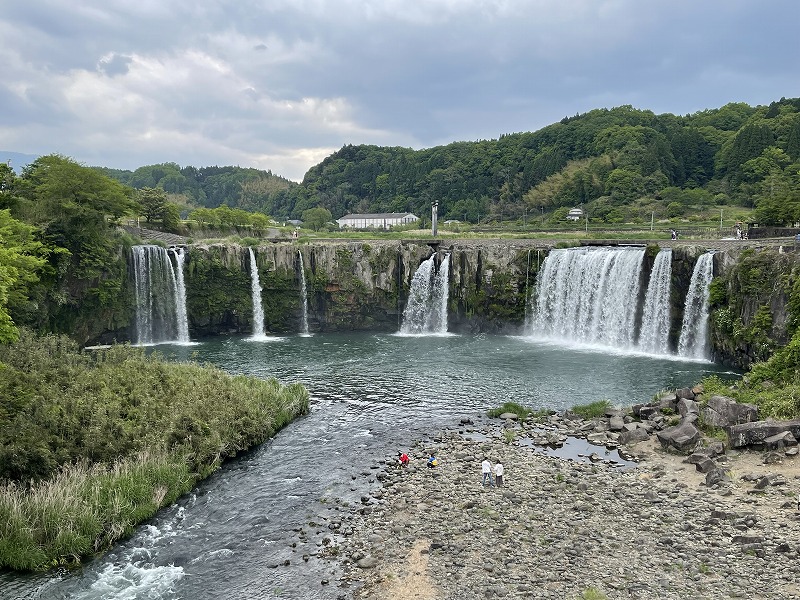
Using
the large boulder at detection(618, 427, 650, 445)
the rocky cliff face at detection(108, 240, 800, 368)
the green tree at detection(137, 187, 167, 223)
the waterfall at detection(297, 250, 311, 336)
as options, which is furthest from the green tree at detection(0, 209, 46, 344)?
the green tree at detection(137, 187, 167, 223)

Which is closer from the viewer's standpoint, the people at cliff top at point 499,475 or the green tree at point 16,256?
the people at cliff top at point 499,475

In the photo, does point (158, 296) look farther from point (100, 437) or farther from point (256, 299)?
point (100, 437)

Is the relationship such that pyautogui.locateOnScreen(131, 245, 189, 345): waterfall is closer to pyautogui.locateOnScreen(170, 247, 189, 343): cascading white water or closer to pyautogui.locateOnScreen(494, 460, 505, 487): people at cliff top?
pyautogui.locateOnScreen(170, 247, 189, 343): cascading white water

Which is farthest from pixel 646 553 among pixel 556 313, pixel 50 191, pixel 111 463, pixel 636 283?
pixel 50 191

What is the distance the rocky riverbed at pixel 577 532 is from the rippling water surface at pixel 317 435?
4.95ft

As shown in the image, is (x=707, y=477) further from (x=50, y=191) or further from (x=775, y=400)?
(x=50, y=191)

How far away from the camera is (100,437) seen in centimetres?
1825

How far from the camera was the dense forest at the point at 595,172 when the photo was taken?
84375 millimetres

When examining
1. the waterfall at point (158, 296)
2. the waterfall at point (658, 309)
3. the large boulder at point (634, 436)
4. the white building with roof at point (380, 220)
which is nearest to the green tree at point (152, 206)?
the waterfall at point (158, 296)

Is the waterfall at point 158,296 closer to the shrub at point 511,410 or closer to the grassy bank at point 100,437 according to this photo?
the grassy bank at point 100,437

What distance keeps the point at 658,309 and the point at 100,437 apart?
33376mm

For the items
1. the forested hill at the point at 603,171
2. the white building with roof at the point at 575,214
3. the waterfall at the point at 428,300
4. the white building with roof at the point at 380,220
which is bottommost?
the waterfall at the point at 428,300

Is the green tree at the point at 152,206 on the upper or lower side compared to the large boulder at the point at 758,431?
upper

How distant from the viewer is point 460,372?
113 feet
